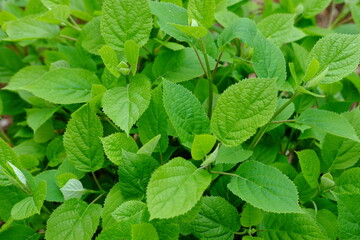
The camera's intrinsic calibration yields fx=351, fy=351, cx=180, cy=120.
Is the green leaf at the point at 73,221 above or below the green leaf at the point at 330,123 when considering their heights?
below

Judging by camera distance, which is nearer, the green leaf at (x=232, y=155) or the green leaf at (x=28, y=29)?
the green leaf at (x=232, y=155)

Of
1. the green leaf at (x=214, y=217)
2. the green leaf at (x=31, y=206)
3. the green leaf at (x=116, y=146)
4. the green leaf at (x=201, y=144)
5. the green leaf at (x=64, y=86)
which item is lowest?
the green leaf at (x=214, y=217)

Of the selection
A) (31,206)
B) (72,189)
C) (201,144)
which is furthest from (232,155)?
(31,206)

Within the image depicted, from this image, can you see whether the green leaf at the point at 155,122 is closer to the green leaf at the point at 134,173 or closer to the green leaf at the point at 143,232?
the green leaf at the point at 134,173

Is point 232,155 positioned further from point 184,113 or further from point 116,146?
point 116,146

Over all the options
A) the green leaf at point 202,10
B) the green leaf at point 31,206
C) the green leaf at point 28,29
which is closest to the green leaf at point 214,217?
the green leaf at point 31,206

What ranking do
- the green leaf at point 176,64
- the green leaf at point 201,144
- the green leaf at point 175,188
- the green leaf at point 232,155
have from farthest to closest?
the green leaf at point 176,64, the green leaf at point 232,155, the green leaf at point 201,144, the green leaf at point 175,188

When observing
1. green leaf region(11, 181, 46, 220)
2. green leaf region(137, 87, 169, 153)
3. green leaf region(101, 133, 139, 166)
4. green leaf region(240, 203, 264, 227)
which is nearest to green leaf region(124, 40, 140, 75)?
green leaf region(137, 87, 169, 153)
